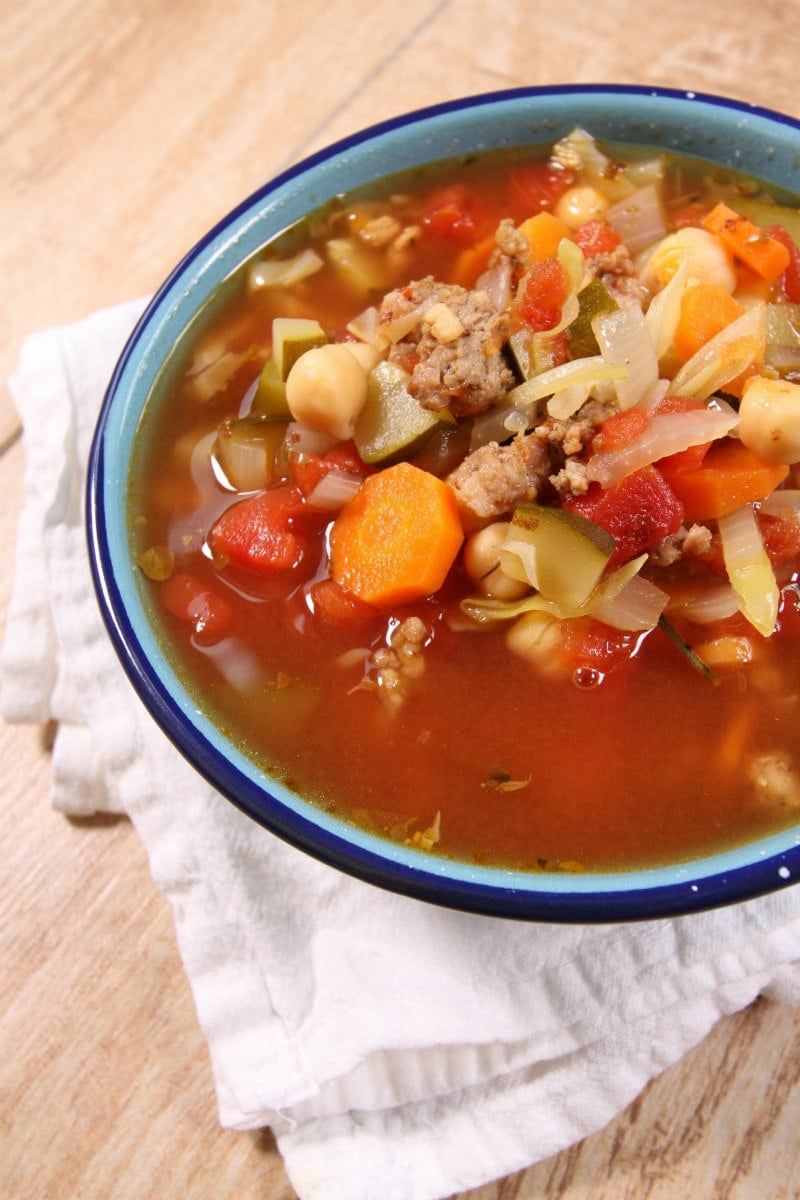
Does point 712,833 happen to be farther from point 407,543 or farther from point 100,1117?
point 100,1117

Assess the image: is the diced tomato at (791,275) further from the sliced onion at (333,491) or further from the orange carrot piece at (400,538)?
the sliced onion at (333,491)

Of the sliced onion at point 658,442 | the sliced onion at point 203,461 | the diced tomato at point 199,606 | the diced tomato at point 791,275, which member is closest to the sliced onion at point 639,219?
the diced tomato at point 791,275

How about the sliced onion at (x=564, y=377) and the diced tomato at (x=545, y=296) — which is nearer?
the sliced onion at (x=564, y=377)

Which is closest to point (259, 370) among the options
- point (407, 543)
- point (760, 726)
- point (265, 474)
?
point (265, 474)

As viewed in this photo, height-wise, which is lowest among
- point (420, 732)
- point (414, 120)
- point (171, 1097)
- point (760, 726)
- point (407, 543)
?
→ point (171, 1097)

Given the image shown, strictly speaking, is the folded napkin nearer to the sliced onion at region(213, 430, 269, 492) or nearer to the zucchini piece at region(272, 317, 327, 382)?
the sliced onion at region(213, 430, 269, 492)

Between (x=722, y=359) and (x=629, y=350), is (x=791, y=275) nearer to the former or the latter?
(x=722, y=359)

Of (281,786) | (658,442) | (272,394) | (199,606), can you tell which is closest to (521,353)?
(658,442)
